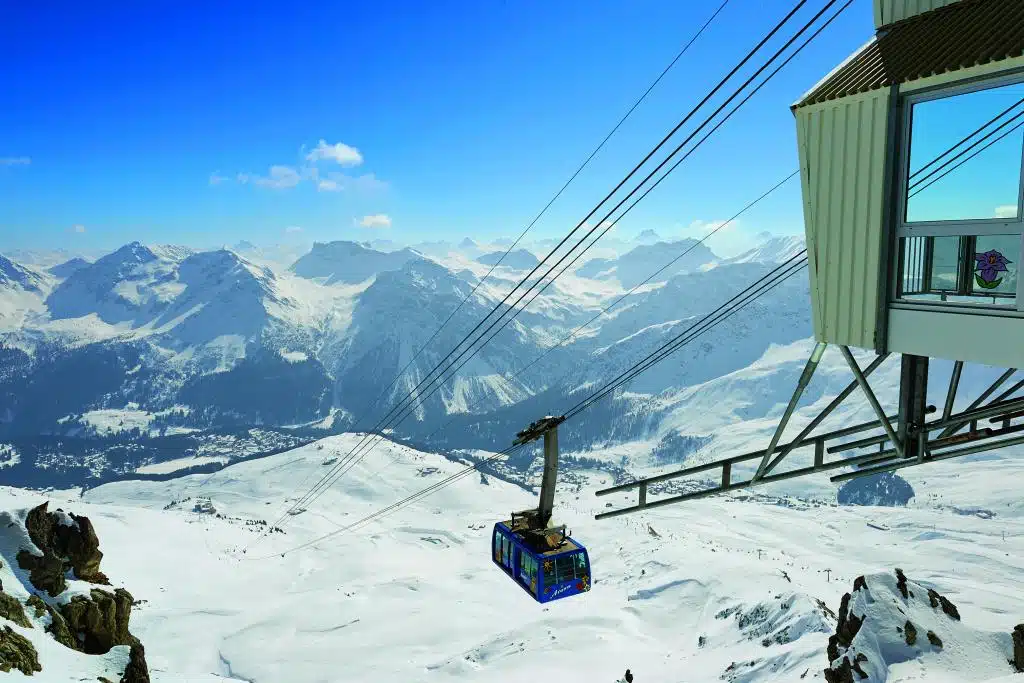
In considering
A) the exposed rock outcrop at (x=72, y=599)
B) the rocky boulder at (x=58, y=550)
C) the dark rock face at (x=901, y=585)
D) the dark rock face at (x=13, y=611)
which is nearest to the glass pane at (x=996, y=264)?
the exposed rock outcrop at (x=72, y=599)

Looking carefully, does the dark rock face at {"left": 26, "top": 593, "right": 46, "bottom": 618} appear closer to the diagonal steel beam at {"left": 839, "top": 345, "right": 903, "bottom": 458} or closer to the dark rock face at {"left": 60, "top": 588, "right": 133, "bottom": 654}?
the dark rock face at {"left": 60, "top": 588, "right": 133, "bottom": 654}

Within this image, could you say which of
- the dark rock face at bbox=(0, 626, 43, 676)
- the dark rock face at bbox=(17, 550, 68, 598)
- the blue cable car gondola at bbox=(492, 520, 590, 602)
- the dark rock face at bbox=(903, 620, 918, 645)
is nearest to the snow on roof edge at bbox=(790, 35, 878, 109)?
the blue cable car gondola at bbox=(492, 520, 590, 602)

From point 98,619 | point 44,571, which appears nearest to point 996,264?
point 98,619

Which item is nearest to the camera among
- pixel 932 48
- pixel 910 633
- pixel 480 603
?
pixel 932 48

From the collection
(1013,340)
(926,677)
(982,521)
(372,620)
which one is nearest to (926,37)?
(1013,340)

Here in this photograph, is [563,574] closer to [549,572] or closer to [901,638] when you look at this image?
[549,572]

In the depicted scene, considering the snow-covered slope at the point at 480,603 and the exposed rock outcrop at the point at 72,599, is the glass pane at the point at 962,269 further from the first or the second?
the snow-covered slope at the point at 480,603

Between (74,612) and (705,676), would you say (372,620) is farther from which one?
(705,676)
